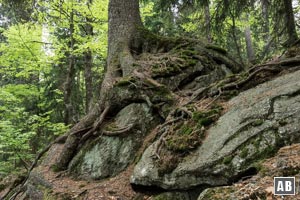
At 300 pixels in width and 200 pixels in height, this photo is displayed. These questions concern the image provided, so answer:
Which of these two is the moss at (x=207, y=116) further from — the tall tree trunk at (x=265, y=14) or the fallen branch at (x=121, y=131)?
the tall tree trunk at (x=265, y=14)

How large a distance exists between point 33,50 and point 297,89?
442 inches

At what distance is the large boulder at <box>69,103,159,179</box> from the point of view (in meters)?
5.81

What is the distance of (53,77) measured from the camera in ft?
53.4

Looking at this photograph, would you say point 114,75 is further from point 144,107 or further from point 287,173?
point 287,173

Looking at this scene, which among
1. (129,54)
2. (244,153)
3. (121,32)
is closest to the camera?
(244,153)

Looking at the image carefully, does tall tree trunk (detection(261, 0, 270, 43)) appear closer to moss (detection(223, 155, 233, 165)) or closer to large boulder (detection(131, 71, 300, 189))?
large boulder (detection(131, 71, 300, 189))

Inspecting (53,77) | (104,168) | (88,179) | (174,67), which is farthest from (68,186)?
(53,77)

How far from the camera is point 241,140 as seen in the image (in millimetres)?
3949

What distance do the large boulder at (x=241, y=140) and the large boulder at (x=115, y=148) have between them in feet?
3.22

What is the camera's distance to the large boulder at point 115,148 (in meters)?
5.81

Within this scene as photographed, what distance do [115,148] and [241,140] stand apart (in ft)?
9.21

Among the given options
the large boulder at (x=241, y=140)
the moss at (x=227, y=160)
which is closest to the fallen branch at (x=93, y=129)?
the large boulder at (x=241, y=140)

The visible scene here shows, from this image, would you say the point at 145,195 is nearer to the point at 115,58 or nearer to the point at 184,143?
the point at 184,143

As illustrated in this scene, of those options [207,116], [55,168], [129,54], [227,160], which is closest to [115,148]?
[55,168]
